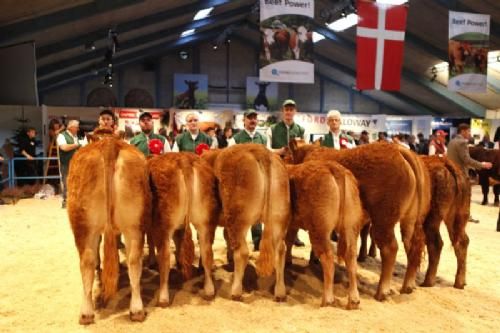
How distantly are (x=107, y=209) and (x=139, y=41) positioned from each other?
14217 mm

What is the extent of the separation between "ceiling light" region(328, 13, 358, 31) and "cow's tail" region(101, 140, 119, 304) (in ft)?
45.8

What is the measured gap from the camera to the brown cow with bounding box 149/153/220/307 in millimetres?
3725

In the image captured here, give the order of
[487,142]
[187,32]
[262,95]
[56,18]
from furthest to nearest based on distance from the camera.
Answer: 1. [262,95]
2. [187,32]
3. [487,142]
4. [56,18]

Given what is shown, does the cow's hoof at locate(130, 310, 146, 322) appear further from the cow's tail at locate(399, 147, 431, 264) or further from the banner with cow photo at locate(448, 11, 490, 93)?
the banner with cow photo at locate(448, 11, 490, 93)

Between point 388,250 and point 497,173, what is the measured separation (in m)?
8.29

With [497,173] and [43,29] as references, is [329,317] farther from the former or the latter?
[43,29]

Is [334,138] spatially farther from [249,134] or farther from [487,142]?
[487,142]

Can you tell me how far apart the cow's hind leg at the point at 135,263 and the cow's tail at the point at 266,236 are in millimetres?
1104

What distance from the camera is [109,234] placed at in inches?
132

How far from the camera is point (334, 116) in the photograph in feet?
17.5

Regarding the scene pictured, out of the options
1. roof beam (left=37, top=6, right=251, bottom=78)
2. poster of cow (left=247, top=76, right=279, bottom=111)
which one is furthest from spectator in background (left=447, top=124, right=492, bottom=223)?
poster of cow (left=247, top=76, right=279, bottom=111)

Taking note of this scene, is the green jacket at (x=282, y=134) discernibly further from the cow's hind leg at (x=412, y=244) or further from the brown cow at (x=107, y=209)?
the brown cow at (x=107, y=209)

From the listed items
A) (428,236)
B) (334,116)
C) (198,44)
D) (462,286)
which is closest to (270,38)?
(334,116)

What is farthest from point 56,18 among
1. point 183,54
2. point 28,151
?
point 183,54
